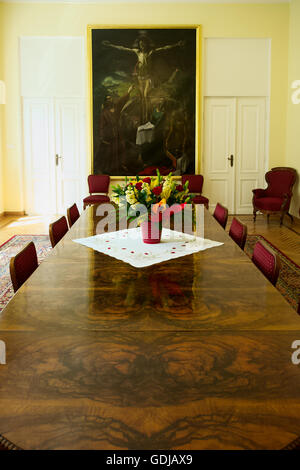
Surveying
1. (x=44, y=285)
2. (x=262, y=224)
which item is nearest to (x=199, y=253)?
(x=44, y=285)

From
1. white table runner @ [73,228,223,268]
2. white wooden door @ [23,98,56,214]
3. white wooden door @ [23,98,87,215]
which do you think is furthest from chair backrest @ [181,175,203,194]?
white table runner @ [73,228,223,268]

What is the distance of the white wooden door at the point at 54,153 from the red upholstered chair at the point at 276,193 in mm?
3581

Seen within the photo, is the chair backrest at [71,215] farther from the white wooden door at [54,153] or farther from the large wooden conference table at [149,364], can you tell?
the white wooden door at [54,153]

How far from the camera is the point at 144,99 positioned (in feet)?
29.0

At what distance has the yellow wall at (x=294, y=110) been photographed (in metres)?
8.34

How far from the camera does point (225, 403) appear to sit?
117cm

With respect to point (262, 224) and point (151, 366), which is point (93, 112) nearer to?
point (262, 224)

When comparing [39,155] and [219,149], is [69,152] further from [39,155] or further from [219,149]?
[219,149]

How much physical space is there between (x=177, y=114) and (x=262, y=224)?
275 centimetres

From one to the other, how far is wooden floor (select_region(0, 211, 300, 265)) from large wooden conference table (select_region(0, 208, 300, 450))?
4.20 m

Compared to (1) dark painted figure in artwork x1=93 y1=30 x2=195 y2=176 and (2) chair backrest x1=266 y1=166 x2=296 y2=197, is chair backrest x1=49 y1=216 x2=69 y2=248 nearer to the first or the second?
(1) dark painted figure in artwork x1=93 y1=30 x2=195 y2=176

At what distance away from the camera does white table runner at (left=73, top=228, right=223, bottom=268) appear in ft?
8.96

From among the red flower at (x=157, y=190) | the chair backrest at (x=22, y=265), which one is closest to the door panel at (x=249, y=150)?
the red flower at (x=157, y=190)

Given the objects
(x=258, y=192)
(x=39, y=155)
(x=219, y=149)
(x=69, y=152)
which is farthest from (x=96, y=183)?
(x=258, y=192)
